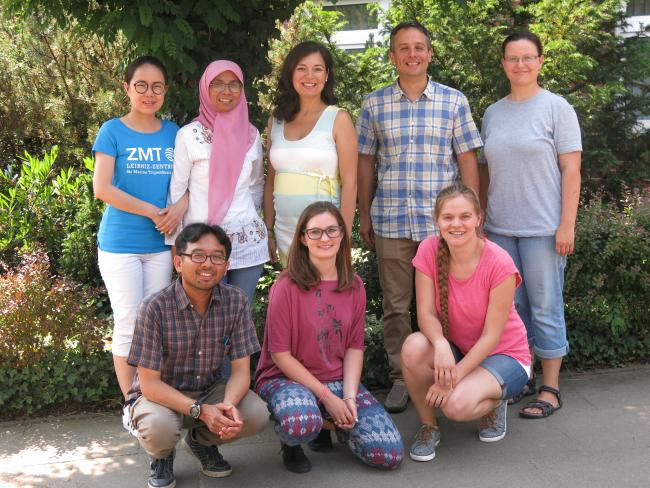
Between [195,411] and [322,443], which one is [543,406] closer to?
[322,443]

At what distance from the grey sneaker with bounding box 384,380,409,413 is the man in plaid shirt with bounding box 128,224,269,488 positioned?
1.08m

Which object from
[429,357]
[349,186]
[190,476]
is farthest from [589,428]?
[190,476]

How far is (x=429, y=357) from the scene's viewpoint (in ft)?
11.8

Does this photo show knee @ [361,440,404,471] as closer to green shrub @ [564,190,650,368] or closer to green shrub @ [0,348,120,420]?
green shrub @ [0,348,120,420]

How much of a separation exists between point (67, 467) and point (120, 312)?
31.7 inches

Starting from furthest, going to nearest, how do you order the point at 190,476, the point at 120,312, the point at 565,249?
the point at 565,249, the point at 120,312, the point at 190,476

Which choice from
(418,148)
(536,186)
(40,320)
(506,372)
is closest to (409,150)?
(418,148)

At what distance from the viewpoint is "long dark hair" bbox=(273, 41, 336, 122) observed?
3.83 meters

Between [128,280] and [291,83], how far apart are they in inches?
53.5

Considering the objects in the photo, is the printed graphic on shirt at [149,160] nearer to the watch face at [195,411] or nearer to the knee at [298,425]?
the watch face at [195,411]

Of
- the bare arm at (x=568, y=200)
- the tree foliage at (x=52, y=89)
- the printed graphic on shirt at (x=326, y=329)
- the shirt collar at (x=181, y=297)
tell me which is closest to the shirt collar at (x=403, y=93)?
the bare arm at (x=568, y=200)

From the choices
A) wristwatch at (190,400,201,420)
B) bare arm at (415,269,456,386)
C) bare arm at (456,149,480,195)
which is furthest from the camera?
bare arm at (456,149,480,195)

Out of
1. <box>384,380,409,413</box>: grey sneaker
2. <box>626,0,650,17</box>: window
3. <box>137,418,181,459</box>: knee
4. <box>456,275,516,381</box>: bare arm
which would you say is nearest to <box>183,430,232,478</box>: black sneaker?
<box>137,418,181,459</box>: knee

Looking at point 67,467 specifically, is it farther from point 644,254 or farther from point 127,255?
point 644,254
